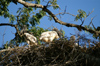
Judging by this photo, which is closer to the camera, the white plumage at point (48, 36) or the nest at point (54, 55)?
the nest at point (54, 55)

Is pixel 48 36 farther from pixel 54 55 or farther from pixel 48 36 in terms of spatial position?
pixel 54 55

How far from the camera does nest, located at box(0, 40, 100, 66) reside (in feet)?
15.3

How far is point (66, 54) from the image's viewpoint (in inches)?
203

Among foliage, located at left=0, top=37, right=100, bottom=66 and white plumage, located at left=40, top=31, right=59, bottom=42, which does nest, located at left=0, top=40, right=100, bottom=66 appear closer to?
foliage, located at left=0, top=37, right=100, bottom=66

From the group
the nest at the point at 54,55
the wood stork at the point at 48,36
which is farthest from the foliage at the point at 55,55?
the wood stork at the point at 48,36

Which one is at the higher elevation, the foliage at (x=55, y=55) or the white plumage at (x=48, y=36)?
the white plumage at (x=48, y=36)

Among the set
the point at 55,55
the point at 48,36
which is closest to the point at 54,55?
the point at 55,55

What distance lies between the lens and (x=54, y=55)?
524 cm

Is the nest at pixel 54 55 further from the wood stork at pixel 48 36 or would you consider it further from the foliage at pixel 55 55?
the wood stork at pixel 48 36

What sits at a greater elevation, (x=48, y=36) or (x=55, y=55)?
(x=48, y=36)

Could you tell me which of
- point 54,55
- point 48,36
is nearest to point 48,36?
point 48,36

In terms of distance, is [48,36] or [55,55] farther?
[48,36]

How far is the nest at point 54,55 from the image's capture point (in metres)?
4.66

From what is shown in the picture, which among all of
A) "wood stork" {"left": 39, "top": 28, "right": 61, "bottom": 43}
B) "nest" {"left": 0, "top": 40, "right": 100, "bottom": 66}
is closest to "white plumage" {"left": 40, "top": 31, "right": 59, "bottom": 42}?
"wood stork" {"left": 39, "top": 28, "right": 61, "bottom": 43}
